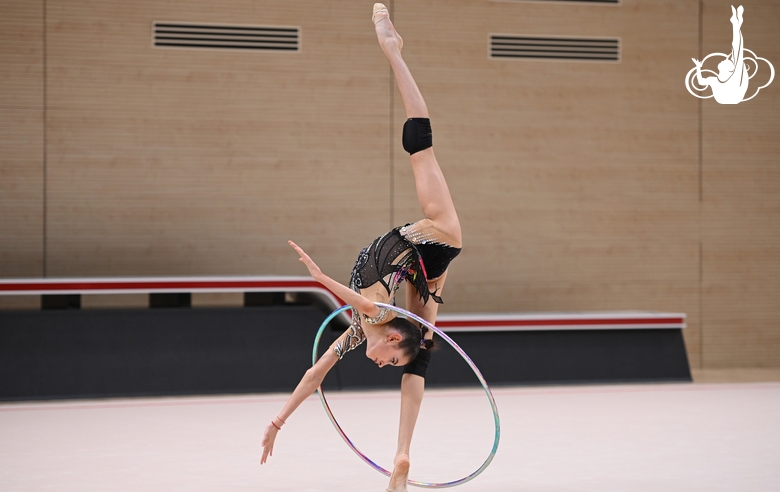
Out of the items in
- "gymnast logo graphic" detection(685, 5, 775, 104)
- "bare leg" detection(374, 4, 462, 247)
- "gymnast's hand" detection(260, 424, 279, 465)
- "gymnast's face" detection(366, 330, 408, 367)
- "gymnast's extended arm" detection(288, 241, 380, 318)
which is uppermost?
"gymnast logo graphic" detection(685, 5, 775, 104)

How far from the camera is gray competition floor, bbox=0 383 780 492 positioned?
153 inches

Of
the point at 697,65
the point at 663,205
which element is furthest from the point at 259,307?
the point at 697,65

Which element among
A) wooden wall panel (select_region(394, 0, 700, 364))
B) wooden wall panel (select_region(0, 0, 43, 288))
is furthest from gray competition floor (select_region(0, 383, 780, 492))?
wooden wall panel (select_region(0, 0, 43, 288))

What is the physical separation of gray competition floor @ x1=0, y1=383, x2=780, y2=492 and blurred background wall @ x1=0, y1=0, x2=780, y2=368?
1.75m

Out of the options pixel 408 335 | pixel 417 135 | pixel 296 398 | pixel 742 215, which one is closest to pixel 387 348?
pixel 408 335

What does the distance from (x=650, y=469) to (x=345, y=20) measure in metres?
5.40

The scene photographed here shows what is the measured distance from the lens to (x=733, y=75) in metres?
8.99

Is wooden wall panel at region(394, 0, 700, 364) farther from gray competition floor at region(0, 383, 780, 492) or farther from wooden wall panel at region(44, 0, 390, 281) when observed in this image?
gray competition floor at region(0, 383, 780, 492)

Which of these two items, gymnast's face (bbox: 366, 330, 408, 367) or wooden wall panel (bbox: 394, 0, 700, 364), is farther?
wooden wall panel (bbox: 394, 0, 700, 364)

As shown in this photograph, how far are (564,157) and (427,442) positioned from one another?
440cm

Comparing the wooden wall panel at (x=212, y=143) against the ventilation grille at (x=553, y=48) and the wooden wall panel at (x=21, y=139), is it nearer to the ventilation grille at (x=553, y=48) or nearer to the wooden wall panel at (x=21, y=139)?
the wooden wall panel at (x=21, y=139)

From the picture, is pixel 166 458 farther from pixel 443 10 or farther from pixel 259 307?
pixel 443 10

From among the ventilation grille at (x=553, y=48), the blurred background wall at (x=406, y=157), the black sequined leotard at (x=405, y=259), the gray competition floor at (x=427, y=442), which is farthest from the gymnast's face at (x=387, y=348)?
the ventilation grille at (x=553, y=48)

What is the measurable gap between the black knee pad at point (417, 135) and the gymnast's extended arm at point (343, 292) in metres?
0.75
